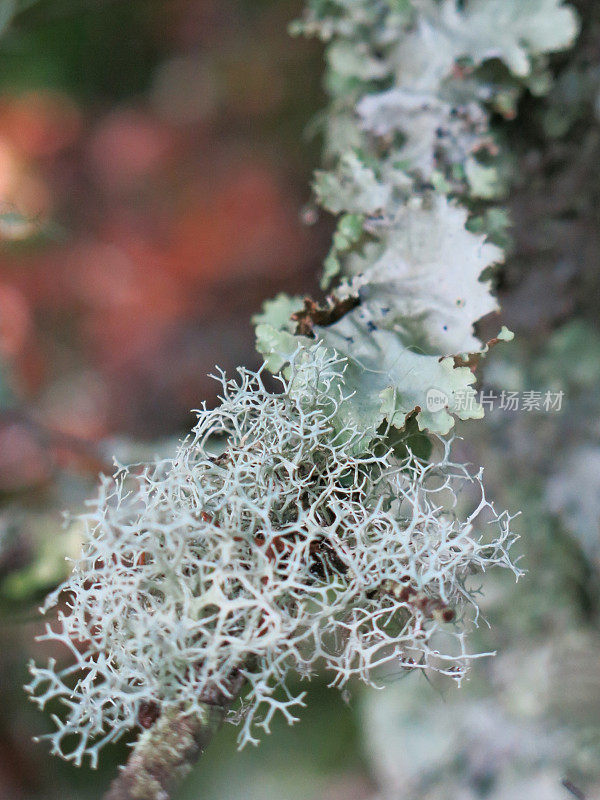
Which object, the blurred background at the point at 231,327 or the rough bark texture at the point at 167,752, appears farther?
the blurred background at the point at 231,327

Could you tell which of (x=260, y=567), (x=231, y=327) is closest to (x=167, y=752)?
(x=260, y=567)

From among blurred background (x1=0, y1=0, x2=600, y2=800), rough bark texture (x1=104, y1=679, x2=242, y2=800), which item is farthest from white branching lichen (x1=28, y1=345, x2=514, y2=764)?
blurred background (x1=0, y1=0, x2=600, y2=800)

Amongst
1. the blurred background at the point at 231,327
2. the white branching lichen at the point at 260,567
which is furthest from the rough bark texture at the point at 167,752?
the blurred background at the point at 231,327

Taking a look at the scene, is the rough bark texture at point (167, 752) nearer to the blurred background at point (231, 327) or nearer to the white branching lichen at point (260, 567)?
the white branching lichen at point (260, 567)

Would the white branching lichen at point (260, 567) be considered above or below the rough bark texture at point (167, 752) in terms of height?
Answer: above

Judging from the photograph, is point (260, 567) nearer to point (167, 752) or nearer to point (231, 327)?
point (167, 752)

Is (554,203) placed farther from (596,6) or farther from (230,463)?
(230,463)

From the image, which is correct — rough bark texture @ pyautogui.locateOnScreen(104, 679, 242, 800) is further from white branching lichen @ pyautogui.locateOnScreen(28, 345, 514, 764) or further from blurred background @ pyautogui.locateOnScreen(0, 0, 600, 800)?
blurred background @ pyautogui.locateOnScreen(0, 0, 600, 800)
